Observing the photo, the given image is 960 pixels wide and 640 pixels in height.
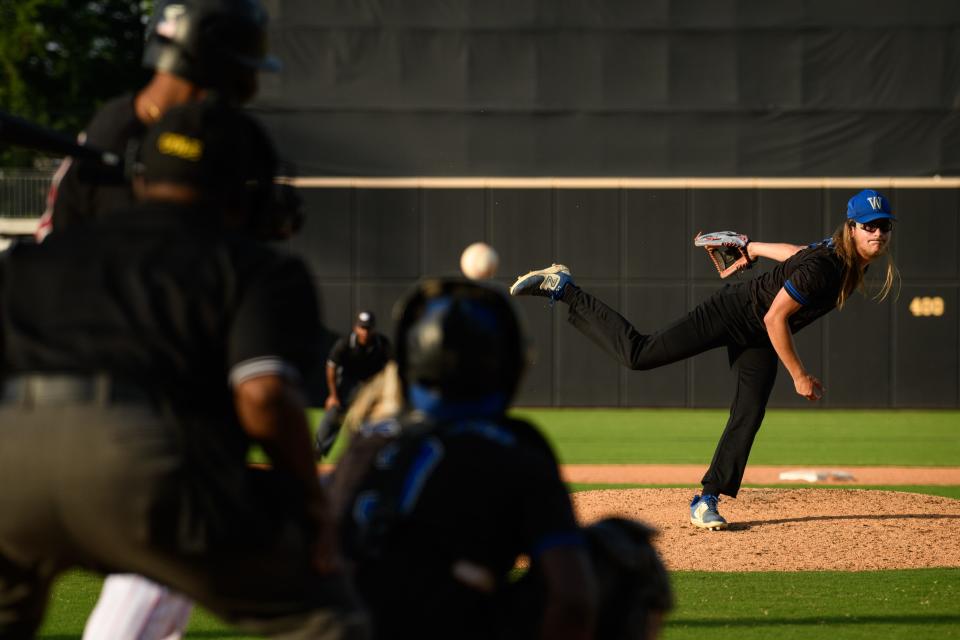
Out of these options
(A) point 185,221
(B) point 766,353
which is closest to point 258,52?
(A) point 185,221

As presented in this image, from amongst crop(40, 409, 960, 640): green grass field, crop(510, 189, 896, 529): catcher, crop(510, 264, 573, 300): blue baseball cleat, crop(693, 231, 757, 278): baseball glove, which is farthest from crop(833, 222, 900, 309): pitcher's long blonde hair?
crop(510, 264, 573, 300): blue baseball cleat

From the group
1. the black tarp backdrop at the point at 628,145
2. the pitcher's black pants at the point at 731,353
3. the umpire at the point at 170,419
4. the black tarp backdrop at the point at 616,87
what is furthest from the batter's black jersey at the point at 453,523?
the black tarp backdrop at the point at 616,87

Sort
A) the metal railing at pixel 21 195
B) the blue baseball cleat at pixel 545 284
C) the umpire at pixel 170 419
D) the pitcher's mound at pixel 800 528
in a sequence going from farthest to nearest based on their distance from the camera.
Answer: the metal railing at pixel 21 195 < the blue baseball cleat at pixel 545 284 < the pitcher's mound at pixel 800 528 < the umpire at pixel 170 419

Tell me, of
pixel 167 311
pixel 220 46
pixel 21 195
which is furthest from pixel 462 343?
pixel 21 195

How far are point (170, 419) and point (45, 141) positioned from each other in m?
1.48

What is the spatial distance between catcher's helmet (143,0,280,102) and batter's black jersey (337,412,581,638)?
1.46m

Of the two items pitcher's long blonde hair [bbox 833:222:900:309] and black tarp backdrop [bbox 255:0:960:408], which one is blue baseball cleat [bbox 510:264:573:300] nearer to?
pitcher's long blonde hair [bbox 833:222:900:309]

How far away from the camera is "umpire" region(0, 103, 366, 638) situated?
2.63 m

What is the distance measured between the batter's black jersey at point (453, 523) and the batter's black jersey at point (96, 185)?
4.86 feet

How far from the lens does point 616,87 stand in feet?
78.9

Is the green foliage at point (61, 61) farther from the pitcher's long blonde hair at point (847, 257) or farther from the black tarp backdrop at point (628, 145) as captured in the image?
the pitcher's long blonde hair at point (847, 257)

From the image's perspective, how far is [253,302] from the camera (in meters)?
2.71

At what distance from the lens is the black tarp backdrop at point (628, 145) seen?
76.6ft

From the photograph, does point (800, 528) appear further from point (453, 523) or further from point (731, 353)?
point (453, 523)
